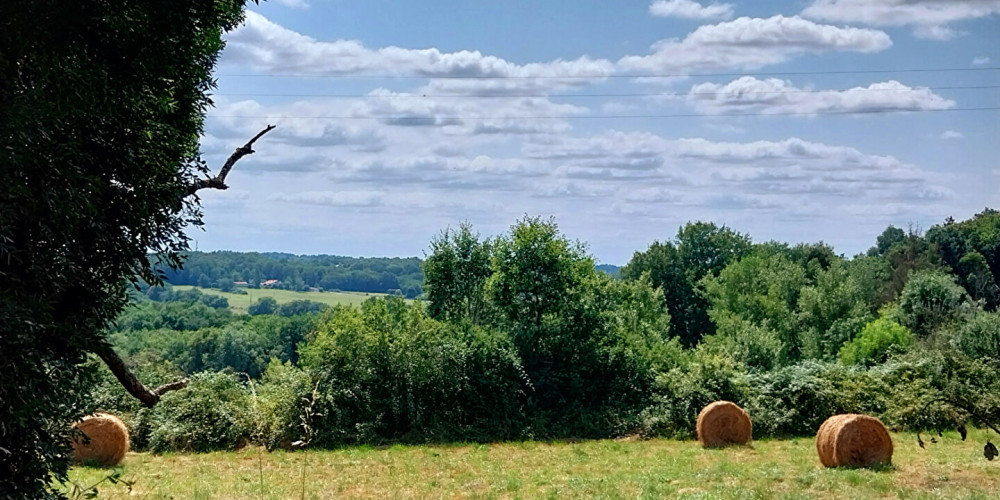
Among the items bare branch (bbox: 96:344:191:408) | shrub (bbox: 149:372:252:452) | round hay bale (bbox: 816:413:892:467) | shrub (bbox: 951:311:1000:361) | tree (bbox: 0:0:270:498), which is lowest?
shrub (bbox: 149:372:252:452)

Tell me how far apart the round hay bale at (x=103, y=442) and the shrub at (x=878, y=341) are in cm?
2628

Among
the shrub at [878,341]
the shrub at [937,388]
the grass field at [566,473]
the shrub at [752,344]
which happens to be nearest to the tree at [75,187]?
the grass field at [566,473]

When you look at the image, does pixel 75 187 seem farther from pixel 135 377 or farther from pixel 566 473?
pixel 566 473

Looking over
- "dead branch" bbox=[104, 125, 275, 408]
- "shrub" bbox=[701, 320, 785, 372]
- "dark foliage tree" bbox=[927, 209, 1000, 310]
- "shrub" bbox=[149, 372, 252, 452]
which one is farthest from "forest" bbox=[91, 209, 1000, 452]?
"dark foliage tree" bbox=[927, 209, 1000, 310]

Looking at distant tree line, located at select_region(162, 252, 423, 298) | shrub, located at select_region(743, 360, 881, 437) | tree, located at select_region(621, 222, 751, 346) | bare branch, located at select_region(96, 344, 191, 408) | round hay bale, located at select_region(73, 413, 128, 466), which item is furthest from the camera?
distant tree line, located at select_region(162, 252, 423, 298)

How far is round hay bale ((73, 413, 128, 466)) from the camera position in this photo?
18358mm

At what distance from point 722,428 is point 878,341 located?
15.3 metres

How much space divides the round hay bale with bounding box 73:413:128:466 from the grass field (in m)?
0.44

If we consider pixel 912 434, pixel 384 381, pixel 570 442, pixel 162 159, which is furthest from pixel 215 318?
pixel 162 159

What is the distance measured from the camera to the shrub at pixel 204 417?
2280 cm

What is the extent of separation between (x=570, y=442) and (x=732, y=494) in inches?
431

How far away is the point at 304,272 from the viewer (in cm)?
8719

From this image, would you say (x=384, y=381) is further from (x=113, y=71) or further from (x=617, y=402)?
(x=113, y=71)

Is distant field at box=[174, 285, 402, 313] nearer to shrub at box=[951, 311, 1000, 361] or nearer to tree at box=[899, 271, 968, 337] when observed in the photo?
tree at box=[899, 271, 968, 337]
